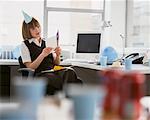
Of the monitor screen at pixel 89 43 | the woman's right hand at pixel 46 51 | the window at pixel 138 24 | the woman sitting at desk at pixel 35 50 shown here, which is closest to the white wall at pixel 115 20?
the window at pixel 138 24

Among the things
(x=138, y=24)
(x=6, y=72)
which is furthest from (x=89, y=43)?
(x=138, y=24)

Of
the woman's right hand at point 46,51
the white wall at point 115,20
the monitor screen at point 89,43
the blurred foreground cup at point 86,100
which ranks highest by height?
A: the white wall at point 115,20

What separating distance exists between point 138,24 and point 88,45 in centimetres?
147

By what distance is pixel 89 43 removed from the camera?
425cm

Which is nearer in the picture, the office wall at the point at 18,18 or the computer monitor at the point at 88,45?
the computer monitor at the point at 88,45

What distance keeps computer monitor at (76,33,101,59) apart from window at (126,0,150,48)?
4.01 ft

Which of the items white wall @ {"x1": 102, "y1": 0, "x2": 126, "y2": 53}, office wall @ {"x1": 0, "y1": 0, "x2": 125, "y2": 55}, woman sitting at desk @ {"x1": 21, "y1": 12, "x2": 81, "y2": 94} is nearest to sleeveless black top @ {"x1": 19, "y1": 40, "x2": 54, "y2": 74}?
woman sitting at desk @ {"x1": 21, "y1": 12, "x2": 81, "y2": 94}

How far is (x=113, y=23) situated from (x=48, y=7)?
121cm

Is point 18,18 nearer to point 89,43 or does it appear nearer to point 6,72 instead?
point 6,72

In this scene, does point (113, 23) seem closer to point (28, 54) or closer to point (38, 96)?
point (28, 54)

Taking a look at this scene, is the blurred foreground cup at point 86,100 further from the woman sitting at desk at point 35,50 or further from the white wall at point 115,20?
the white wall at point 115,20

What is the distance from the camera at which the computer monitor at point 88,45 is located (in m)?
4.14

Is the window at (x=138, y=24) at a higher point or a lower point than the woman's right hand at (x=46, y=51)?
higher

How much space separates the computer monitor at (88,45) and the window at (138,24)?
1.22m
